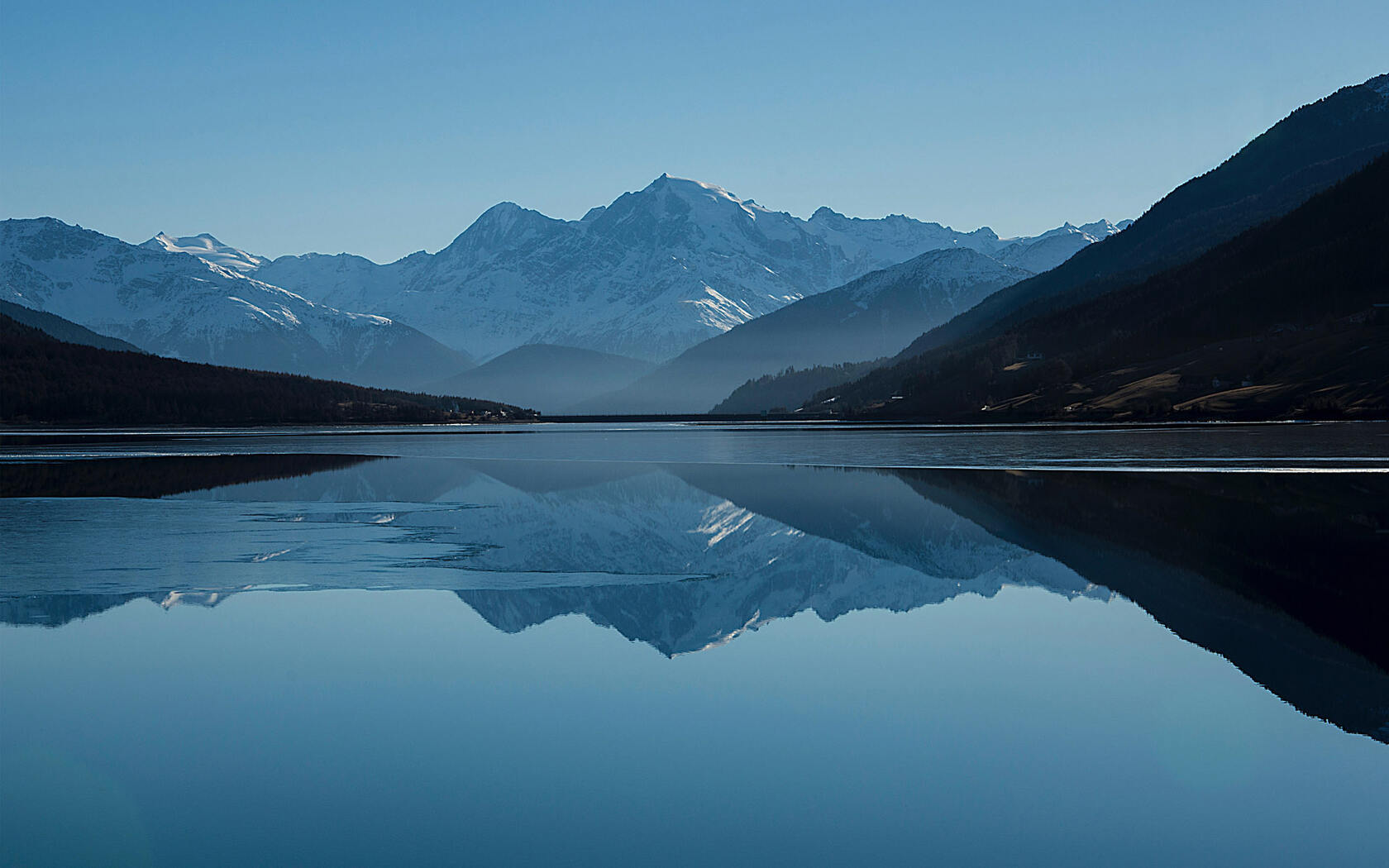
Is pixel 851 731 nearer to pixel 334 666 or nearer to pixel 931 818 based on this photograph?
pixel 931 818

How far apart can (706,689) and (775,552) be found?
1866cm

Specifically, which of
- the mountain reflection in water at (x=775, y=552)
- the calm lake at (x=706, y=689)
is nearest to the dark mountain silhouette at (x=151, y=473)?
the mountain reflection in water at (x=775, y=552)

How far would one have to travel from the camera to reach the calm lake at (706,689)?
15719mm

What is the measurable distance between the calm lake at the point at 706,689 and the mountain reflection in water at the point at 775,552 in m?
0.22

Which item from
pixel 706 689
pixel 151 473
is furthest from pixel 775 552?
pixel 151 473

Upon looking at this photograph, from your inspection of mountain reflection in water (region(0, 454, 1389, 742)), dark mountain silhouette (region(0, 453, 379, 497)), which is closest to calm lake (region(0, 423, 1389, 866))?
mountain reflection in water (region(0, 454, 1389, 742))

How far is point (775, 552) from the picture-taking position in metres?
42.0

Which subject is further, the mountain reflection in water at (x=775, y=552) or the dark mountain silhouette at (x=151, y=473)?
the dark mountain silhouette at (x=151, y=473)

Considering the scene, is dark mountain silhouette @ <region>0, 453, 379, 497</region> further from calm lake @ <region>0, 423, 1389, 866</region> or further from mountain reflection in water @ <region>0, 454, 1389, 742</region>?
calm lake @ <region>0, 423, 1389, 866</region>

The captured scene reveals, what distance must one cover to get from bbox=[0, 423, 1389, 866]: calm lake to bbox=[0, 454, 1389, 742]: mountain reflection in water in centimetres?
22

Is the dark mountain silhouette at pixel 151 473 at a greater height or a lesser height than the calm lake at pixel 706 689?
greater

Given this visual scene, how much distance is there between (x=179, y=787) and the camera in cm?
1750

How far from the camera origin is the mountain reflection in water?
28.7 meters

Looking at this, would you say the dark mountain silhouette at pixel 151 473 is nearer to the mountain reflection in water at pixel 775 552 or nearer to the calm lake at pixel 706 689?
the mountain reflection in water at pixel 775 552
